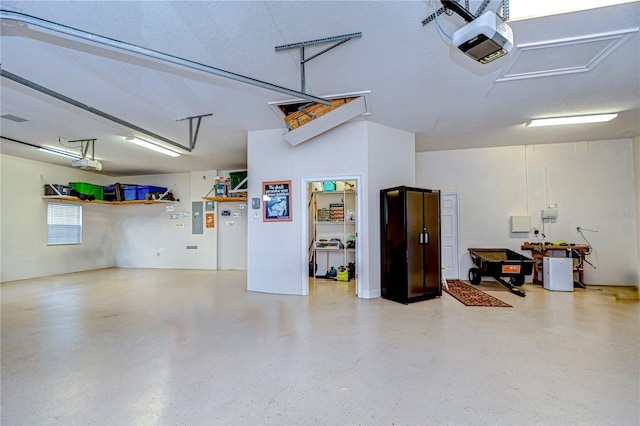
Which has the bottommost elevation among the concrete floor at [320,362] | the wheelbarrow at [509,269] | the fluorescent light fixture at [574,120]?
the concrete floor at [320,362]

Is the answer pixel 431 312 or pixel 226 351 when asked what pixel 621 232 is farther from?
pixel 226 351

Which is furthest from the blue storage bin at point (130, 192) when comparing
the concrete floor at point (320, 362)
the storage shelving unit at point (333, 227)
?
the storage shelving unit at point (333, 227)

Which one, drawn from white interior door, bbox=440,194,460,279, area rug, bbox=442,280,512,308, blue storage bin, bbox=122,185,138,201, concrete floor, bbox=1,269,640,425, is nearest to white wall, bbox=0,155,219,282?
blue storage bin, bbox=122,185,138,201

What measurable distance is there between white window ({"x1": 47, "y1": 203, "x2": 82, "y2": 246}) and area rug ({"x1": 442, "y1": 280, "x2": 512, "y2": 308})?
31.2 feet

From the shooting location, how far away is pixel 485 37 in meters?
1.96

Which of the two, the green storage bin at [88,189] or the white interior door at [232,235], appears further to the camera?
the white interior door at [232,235]

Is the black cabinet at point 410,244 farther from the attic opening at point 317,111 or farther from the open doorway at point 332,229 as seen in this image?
the open doorway at point 332,229

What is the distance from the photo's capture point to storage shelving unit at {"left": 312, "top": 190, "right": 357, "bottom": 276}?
6.79 meters

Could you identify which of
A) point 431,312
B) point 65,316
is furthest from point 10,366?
point 431,312

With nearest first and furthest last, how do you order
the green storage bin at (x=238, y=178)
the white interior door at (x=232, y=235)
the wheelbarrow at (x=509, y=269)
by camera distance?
the wheelbarrow at (x=509, y=269), the green storage bin at (x=238, y=178), the white interior door at (x=232, y=235)

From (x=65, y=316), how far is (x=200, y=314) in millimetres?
1852

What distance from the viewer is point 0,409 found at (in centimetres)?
202

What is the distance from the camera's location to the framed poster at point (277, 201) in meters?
5.21

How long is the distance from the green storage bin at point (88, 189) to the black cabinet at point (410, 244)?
7.87 metres
